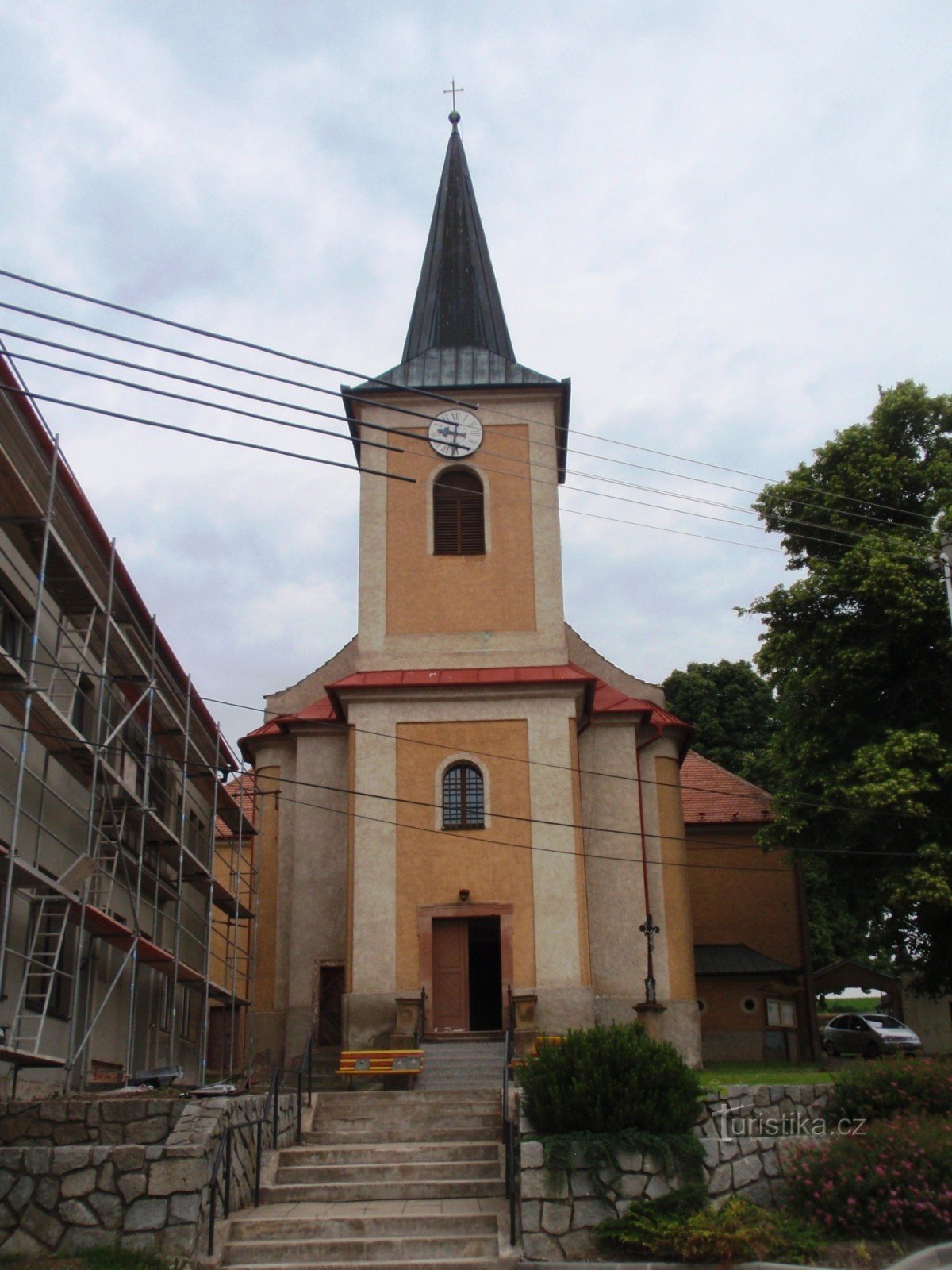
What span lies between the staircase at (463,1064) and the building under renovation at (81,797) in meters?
4.32

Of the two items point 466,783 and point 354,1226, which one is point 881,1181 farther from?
point 466,783

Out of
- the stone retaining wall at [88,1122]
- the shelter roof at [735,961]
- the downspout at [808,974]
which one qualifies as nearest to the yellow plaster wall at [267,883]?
the shelter roof at [735,961]

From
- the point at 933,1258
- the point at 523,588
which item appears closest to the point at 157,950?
the point at 523,588

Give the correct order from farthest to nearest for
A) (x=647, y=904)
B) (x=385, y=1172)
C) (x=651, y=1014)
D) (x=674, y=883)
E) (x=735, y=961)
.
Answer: (x=735, y=961) < (x=674, y=883) < (x=647, y=904) < (x=651, y=1014) < (x=385, y=1172)

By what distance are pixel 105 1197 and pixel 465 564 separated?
17885mm

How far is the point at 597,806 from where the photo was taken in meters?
27.5

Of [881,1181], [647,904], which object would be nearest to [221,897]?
[647,904]

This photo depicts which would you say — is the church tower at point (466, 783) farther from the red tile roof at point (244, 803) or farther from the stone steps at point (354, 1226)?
the stone steps at point (354, 1226)

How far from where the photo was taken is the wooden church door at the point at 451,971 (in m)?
24.2

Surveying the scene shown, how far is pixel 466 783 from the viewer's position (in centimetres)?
2580

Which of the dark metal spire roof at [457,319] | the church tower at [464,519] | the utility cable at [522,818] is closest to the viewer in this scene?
the utility cable at [522,818]

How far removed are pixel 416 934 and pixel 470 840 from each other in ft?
6.83

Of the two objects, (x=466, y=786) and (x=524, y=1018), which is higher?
(x=466, y=786)

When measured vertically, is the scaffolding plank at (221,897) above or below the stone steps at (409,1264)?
above
